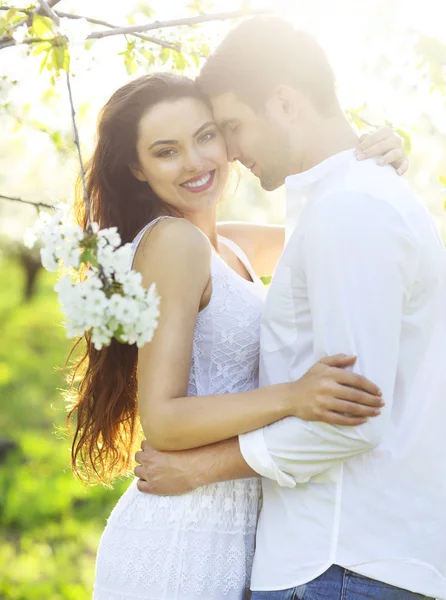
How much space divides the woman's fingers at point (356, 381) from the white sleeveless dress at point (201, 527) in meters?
0.35

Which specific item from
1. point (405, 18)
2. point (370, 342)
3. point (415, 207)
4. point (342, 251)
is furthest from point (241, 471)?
point (405, 18)

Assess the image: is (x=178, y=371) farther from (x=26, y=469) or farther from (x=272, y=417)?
(x=26, y=469)

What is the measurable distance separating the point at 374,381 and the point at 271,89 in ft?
2.87

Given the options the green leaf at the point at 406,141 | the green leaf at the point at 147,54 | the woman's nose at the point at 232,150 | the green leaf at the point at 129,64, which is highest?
the green leaf at the point at 147,54

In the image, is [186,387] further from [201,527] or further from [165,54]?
[165,54]

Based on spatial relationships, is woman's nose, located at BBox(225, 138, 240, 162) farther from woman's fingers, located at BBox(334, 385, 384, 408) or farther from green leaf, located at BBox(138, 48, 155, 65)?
woman's fingers, located at BBox(334, 385, 384, 408)

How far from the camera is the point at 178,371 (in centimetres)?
205

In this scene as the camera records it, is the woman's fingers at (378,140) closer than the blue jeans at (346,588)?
No

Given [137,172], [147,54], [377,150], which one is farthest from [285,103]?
[147,54]

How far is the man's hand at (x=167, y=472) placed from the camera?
6.72ft

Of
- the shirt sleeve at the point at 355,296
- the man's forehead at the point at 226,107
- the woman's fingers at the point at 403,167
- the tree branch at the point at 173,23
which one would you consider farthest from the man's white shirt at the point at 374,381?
the tree branch at the point at 173,23

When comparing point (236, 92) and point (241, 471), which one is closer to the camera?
point (241, 471)

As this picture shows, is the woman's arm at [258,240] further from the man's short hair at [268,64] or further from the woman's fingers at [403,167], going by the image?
the woman's fingers at [403,167]

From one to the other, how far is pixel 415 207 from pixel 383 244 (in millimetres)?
197
